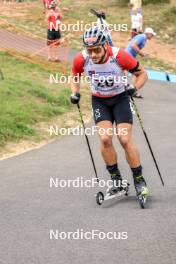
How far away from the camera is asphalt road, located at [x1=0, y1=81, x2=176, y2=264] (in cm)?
652

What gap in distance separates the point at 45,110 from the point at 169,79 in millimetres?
8311

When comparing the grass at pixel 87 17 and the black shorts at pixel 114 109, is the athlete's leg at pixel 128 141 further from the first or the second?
the grass at pixel 87 17

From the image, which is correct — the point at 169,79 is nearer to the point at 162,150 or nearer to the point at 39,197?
the point at 162,150

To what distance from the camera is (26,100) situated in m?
15.6

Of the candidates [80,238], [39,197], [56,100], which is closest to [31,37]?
[56,100]

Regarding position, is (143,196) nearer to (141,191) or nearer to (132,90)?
(141,191)

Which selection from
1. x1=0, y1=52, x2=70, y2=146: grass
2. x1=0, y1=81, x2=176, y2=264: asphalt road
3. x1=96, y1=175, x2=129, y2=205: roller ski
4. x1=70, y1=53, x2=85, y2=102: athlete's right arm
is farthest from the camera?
x1=0, y1=52, x2=70, y2=146: grass


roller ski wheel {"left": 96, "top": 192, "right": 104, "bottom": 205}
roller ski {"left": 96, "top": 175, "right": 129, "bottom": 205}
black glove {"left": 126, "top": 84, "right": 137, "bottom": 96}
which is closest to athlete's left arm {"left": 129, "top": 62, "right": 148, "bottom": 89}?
black glove {"left": 126, "top": 84, "right": 137, "bottom": 96}

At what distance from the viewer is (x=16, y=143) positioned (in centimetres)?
1265

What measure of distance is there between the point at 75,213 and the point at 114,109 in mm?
1475

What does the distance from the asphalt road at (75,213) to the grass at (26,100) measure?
91 cm

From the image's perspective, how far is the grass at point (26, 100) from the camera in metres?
13.3

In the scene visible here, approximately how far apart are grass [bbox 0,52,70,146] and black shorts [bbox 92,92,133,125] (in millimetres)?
4150

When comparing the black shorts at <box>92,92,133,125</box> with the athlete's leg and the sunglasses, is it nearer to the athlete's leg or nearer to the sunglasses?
the athlete's leg
